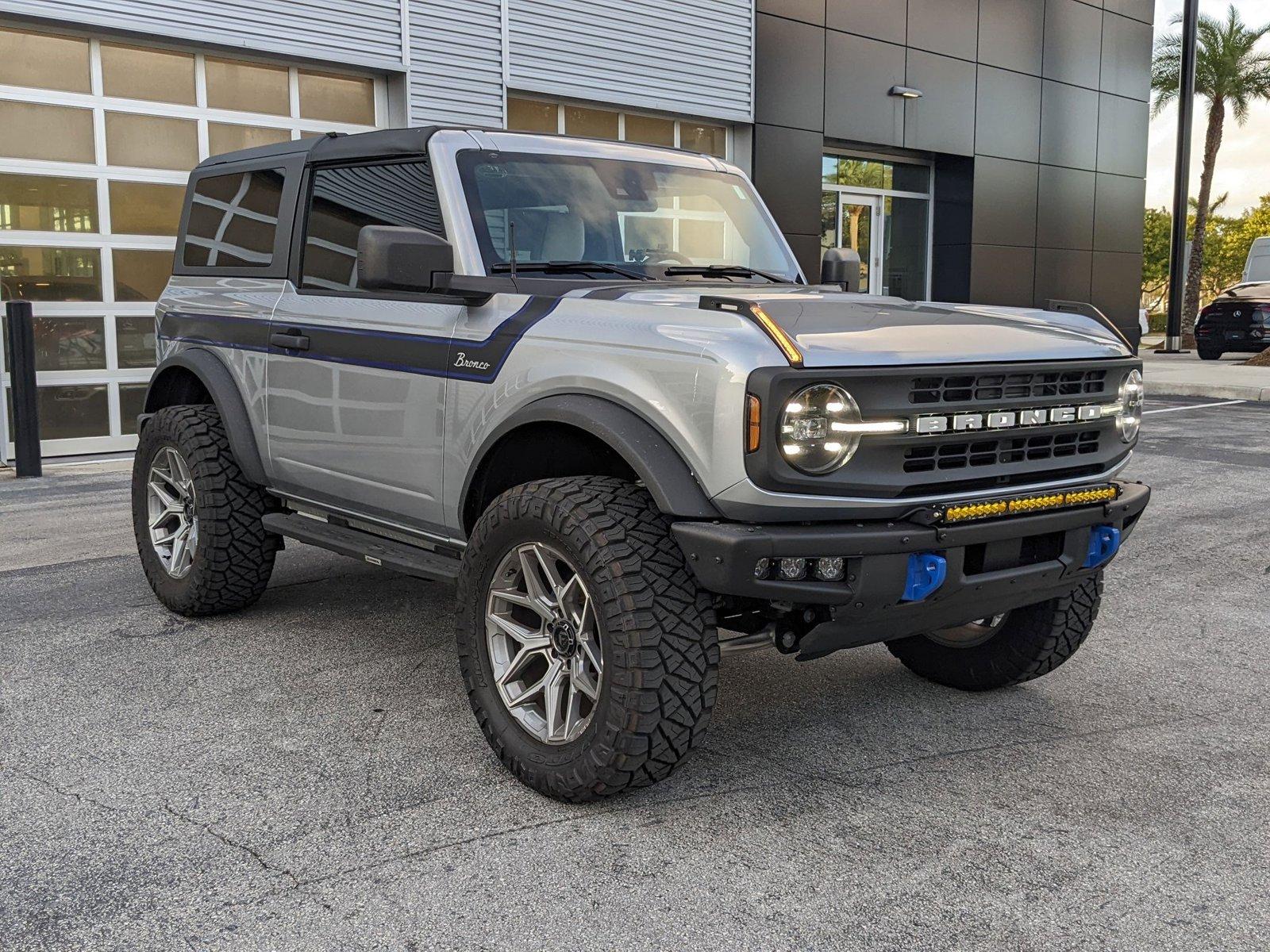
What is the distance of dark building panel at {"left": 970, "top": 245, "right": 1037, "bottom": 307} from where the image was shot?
20.6m

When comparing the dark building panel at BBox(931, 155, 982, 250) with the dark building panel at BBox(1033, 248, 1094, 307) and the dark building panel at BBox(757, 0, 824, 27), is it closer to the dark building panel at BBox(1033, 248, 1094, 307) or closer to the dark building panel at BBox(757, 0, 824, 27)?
the dark building panel at BBox(1033, 248, 1094, 307)

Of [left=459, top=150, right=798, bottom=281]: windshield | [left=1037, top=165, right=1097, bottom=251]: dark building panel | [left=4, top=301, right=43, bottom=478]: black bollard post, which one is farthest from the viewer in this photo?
[left=1037, top=165, right=1097, bottom=251]: dark building panel

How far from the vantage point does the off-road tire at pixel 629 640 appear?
3.26 m

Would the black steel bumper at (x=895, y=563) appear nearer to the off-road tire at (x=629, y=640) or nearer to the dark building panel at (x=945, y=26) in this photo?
the off-road tire at (x=629, y=640)

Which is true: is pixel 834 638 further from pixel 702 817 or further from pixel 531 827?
pixel 531 827

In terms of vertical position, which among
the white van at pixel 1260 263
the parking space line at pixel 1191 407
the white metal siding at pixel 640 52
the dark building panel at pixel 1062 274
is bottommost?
the parking space line at pixel 1191 407

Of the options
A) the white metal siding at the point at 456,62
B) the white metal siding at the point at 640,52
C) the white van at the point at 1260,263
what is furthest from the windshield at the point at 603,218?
the white van at the point at 1260,263

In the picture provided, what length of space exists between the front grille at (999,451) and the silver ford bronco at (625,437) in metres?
0.01

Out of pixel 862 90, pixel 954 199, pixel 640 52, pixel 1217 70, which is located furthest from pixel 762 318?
pixel 1217 70

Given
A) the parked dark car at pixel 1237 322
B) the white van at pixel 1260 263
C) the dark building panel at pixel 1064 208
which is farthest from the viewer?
the white van at pixel 1260 263

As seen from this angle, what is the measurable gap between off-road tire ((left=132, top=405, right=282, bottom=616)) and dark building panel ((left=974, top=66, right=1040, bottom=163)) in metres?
17.6

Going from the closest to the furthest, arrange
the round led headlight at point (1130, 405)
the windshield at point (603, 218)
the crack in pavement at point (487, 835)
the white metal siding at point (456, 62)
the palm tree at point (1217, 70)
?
the crack in pavement at point (487, 835)
the round led headlight at point (1130, 405)
the windshield at point (603, 218)
the white metal siding at point (456, 62)
the palm tree at point (1217, 70)

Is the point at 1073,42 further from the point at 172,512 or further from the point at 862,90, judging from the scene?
the point at 172,512

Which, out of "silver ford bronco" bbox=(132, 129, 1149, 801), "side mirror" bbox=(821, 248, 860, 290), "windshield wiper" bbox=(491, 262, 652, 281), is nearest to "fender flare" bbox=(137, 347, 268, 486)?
"silver ford bronco" bbox=(132, 129, 1149, 801)
